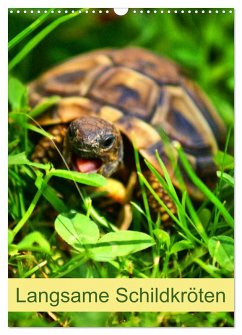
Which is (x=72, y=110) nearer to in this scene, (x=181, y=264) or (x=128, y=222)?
(x=128, y=222)

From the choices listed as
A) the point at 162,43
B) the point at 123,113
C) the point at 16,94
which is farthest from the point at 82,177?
the point at 162,43

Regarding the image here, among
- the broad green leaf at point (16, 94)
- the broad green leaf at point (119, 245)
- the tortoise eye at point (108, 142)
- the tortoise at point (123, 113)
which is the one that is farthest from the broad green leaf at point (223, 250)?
the broad green leaf at point (16, 94)

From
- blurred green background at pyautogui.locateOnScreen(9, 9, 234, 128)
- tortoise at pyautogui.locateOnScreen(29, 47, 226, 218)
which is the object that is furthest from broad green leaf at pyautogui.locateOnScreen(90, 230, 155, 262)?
blurred green background at pyautogui.locateOnScreen(9, 9, 234, 128)

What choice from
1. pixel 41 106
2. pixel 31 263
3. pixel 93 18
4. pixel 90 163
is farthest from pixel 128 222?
pixel 93 18

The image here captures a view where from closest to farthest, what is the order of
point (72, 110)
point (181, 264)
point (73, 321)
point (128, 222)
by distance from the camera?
point (73, 321) → point (181, 264) → point (128, 222) → point (72, 110)

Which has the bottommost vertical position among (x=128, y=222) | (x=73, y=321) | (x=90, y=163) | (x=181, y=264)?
(x=73, y=321)

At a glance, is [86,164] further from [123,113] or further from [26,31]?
[26,31]

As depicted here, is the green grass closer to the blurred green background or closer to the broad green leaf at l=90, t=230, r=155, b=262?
the broad green leaf at l=90, t=230, r=155, b=262
